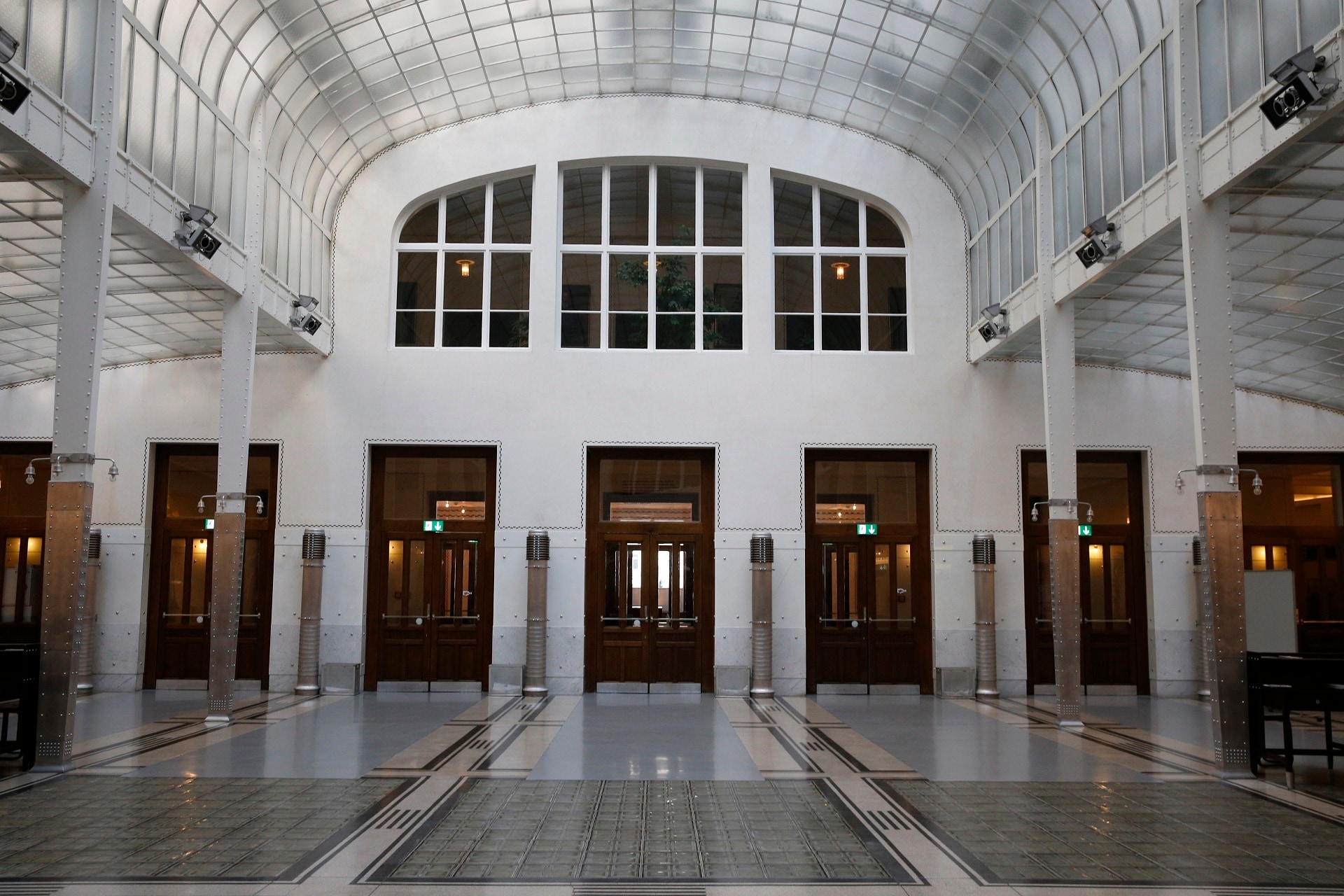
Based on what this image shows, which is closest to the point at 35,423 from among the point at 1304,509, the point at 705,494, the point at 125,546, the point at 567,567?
the point at 125,546

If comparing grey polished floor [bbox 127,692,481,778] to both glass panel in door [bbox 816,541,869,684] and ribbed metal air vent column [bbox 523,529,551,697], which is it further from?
glass panel in door [bbox 816,541,869,684]

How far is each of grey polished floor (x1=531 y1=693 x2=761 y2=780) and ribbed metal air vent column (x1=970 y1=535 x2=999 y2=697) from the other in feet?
18.0

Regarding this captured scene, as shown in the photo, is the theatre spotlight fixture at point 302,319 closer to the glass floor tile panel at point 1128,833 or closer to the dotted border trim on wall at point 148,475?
the dotted border trim on wall at point 148,475

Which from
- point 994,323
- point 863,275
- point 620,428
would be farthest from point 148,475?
point 994,323

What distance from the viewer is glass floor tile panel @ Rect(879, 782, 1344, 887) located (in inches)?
310

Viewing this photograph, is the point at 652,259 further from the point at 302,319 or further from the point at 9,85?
the point at 9,85

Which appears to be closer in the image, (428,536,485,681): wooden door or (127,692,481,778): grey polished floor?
(127,692,481,778): grey polished floor

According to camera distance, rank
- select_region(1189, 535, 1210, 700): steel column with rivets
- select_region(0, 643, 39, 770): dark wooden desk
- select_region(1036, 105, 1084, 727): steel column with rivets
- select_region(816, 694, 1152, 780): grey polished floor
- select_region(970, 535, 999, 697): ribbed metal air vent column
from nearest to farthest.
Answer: select_region(0, 643, 39, 770): dark wooden desk → select_region(816, 694, 1152, 780): grey polished floor → select_region(1036, 105, 1084, 727): steel column with rivets → select_region(970, 535, 999, 697): ribbed metal air vent column → select_region(1189, 535, 1210, 700): steel column with rivets

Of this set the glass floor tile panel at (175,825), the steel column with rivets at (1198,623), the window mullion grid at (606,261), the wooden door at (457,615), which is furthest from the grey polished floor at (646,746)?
the steel column with rivets at (1198,623)

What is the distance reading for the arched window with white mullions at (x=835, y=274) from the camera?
22.2m

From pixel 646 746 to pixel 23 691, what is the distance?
728 cm

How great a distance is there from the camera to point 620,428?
70.7 ft

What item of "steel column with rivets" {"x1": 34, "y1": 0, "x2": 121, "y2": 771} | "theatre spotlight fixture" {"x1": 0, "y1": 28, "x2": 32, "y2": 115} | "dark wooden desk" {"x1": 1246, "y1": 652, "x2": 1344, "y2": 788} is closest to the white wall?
"dark wooden desk" {"x1": 1246, "y1": 652, "x2": 1344, "y2": 788}

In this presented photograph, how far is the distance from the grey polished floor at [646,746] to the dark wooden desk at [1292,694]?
18.6ft
